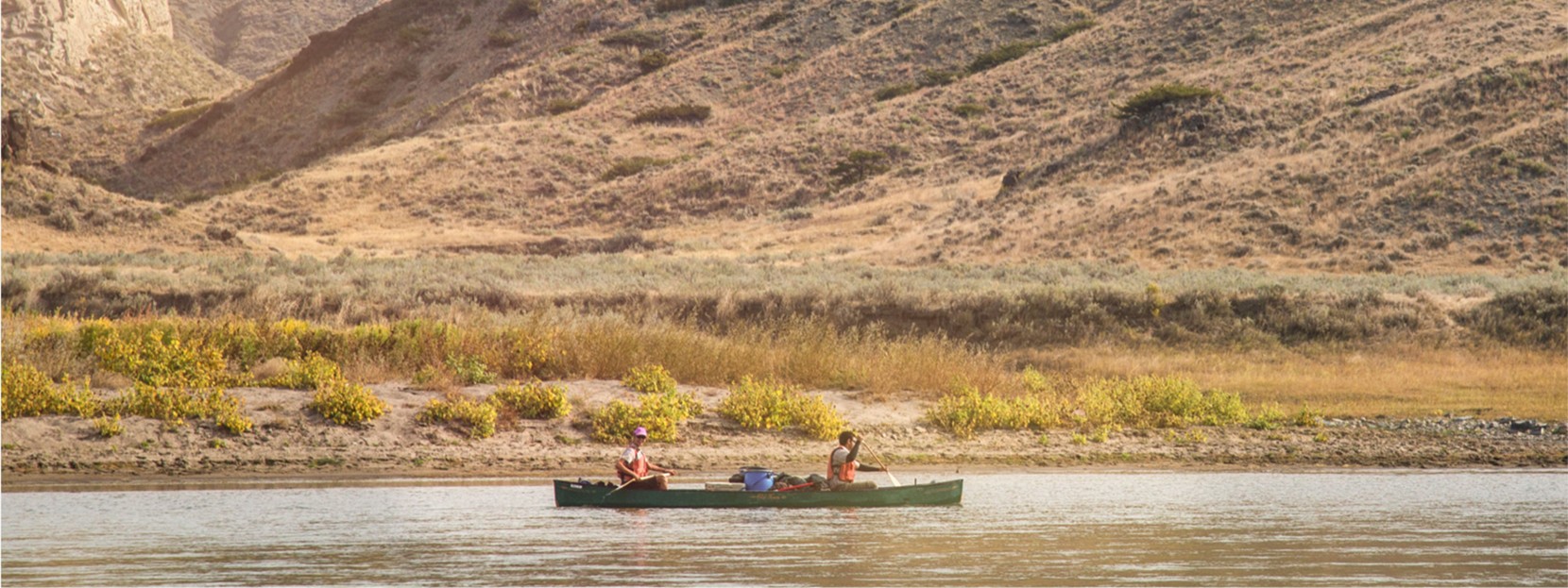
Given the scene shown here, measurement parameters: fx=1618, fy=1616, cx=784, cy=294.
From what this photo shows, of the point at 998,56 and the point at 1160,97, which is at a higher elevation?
the point at 998,56

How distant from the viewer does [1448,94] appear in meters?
67.9

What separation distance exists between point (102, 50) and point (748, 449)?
120725 millimetres

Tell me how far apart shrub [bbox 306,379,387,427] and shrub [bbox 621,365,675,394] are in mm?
4282

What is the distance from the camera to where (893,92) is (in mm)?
98938

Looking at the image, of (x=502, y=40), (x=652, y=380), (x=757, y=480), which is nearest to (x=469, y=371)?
(x=652, y=380)

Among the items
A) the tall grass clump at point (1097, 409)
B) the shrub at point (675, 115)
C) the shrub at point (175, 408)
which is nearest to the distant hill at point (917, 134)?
the shrub at point (675, 115)

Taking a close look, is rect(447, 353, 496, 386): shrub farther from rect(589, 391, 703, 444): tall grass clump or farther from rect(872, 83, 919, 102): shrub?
rect(872, 83, 919, 102): shrub

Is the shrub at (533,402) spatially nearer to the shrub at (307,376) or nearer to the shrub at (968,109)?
the shrub at (307,376)

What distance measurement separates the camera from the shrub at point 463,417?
22.9 m

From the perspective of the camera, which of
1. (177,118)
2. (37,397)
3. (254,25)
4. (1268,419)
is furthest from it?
(254,25)

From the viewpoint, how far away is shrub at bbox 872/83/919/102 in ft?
324

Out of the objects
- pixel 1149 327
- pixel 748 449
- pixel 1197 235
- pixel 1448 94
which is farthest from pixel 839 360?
pixel 1448 94

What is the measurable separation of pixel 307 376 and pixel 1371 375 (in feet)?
67.4

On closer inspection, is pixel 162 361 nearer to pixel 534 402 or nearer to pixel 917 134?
pixel 534 402
